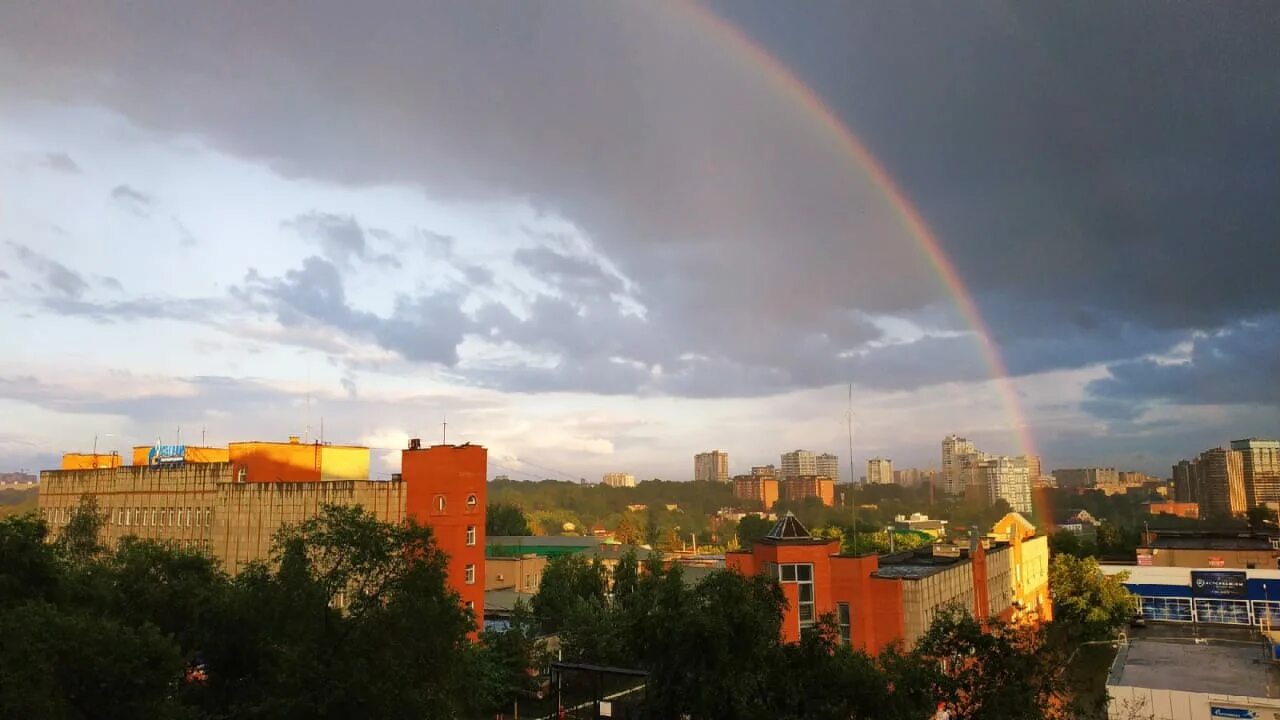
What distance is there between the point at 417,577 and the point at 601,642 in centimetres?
2358

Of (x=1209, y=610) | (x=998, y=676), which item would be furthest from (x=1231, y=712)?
(x=1209, y=610)

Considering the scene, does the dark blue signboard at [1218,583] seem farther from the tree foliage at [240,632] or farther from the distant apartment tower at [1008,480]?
the distant apartment tower at [1008,480]

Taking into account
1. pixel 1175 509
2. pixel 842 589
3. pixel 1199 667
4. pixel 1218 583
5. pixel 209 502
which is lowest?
pixel 1199 667

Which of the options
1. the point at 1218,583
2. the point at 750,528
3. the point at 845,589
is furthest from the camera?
the point at 750,528

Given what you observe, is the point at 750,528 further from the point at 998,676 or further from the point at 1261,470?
the point at 998,676

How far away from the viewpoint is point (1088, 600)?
62938mm

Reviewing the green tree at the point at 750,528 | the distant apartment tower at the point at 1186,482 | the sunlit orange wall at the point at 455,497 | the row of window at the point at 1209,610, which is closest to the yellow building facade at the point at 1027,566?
the row of window at the point at 1209,610

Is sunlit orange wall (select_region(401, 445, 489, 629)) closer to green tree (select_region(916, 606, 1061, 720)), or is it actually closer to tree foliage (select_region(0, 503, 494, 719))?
tree foliage (select_region(0, 503, 494, 719))

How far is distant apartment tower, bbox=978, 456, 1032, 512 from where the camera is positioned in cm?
17250

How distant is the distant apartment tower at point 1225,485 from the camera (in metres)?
159

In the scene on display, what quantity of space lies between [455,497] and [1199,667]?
3921 cm

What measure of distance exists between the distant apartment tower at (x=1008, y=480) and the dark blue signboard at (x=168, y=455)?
15502cm

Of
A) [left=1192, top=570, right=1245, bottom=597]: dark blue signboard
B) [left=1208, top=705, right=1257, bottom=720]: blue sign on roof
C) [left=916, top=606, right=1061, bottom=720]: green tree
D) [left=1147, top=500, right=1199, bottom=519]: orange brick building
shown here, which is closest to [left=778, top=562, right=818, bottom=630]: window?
[left=916, top=606, right=1061, bottom=720]: green tree

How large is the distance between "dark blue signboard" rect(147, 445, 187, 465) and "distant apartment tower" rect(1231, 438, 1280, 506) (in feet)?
591
